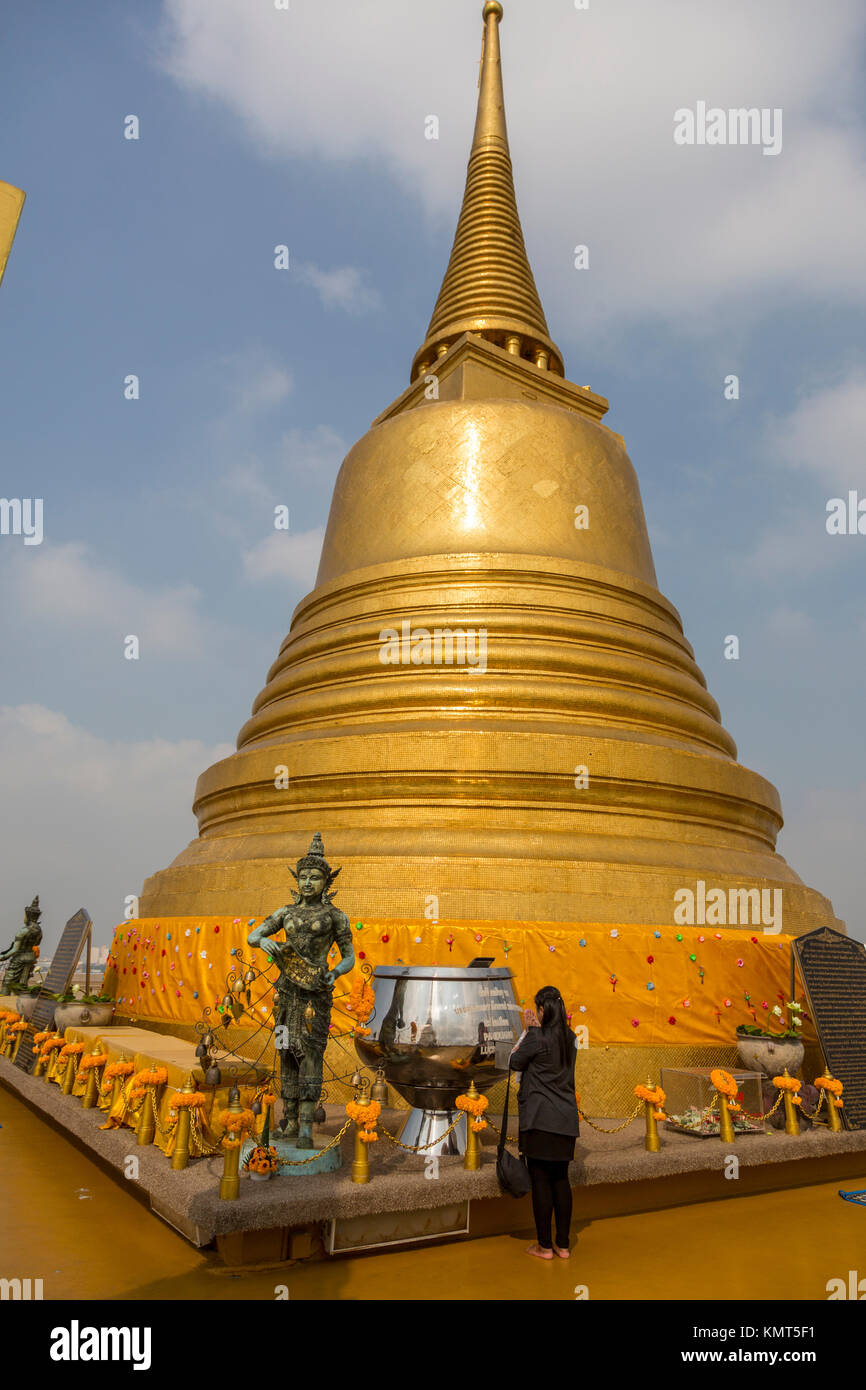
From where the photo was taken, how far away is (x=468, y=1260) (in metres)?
4.85

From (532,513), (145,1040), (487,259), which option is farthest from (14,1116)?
(487,259)

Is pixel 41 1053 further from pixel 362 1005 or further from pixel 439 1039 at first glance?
pixel 439 1039

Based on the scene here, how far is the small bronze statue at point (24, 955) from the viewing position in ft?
43.0

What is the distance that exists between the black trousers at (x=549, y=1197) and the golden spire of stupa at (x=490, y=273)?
50.5 ft

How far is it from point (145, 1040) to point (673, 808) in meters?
6.18

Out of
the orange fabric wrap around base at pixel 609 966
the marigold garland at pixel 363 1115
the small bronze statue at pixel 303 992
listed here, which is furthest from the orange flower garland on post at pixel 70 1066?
Result: the marigold garland at pixel 363 1115

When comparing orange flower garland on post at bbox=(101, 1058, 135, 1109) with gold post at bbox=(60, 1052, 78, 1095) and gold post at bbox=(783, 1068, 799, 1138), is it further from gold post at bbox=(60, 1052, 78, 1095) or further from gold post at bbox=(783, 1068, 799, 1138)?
gold post at bbox=(783, 1068, 799, 1138)

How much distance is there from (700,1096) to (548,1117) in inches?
121

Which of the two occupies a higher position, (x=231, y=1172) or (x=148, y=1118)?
(x=231, y=1172)

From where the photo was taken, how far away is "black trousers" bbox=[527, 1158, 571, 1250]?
4.93 m

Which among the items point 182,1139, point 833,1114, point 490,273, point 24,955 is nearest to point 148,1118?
point 182,1139

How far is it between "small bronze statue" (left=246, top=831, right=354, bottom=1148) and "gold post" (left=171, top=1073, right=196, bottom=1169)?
0.62 meters

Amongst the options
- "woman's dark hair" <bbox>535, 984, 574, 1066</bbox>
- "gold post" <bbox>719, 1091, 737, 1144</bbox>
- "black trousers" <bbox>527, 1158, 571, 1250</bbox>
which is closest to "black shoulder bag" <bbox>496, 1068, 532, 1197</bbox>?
"black trousers" <bbox>527, 1158, 571, 1250</bbox>
